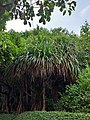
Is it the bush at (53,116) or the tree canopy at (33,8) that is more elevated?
the tree canopy at (33,8)

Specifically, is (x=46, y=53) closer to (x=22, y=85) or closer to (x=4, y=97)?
(x=22, y=85)

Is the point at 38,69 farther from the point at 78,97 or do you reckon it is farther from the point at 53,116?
the point at 53,116

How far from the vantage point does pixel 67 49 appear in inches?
427

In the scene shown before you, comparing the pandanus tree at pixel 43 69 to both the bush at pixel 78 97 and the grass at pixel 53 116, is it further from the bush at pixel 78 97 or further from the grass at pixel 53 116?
the grass at pixel 53 116

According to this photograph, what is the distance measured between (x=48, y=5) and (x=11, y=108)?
7.80 metres

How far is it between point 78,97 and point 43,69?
1.30 meters

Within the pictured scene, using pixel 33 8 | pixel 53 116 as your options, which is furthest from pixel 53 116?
pixel 33 8

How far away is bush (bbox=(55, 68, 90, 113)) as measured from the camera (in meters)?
9.44

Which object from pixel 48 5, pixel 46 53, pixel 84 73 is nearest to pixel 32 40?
pixel 46 53

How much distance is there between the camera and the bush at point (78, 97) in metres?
9.44

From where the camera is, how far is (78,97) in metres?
9.59

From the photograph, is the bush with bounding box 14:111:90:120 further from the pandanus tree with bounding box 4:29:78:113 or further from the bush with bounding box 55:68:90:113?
the pandanus tree with bounding box 4:29:78:113

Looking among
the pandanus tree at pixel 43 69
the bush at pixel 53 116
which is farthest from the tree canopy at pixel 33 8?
the pandanus tree at pixel 43 69

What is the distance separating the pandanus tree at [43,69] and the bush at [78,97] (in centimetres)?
62
